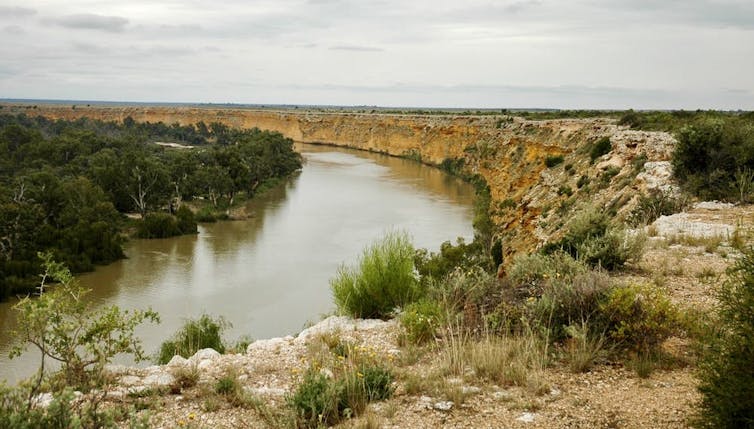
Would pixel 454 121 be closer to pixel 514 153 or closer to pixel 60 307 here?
pixel 514 153

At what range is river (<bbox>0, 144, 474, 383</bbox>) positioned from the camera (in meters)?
16.0

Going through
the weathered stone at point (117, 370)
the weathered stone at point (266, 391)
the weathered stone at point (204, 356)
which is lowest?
the weathered stone at point (204, 356)

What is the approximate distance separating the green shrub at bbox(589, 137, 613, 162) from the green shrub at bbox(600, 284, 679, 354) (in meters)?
15.7

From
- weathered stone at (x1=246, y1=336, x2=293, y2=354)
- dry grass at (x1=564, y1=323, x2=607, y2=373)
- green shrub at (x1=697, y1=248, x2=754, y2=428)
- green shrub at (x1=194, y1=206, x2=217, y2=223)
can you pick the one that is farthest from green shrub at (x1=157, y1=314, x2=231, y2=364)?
green shrub at (x1=194, y1=206, x2=217, y2=223)

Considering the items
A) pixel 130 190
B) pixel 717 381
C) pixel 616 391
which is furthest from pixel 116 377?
pixel 130 190

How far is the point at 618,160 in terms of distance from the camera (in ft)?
55.3

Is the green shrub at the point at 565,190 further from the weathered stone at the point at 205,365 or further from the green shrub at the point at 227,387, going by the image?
the green shrub at the point at 227,387

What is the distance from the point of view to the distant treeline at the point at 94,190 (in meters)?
21.4

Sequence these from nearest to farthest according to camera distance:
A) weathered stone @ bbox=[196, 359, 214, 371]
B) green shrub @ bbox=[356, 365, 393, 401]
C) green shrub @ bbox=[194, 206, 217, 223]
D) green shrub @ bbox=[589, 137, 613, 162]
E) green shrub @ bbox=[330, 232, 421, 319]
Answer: green shrub @ bbox=[356, 365, 393, 401] → weathered stone @ bbox=[196, 359, 214, 371] → green shrub @ bbox=[330, 232, 421, 319] → green shrub @ bbox=[589, 137, 613, 162] → green shrub @ bbox=[194, 206, 217, 223]

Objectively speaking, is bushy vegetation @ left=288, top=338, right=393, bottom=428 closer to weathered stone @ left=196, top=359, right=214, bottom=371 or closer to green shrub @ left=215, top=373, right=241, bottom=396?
green shrub @ left=215, top=373, right=241, bottom=396

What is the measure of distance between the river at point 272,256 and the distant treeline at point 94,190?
4.21 ft

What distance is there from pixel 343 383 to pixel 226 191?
32640 mm

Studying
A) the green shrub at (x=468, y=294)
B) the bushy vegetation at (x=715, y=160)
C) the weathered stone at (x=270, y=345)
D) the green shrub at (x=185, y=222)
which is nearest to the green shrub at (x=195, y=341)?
the weathered stone at (x=270, y=345)

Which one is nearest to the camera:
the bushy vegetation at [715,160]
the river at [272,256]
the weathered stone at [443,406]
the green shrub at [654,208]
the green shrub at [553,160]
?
the weathered stone at [443,406]
